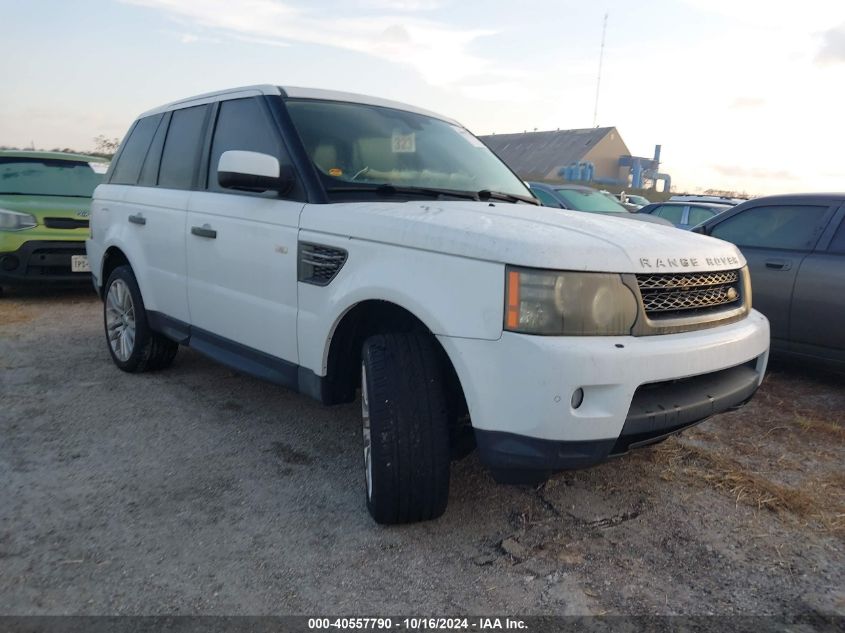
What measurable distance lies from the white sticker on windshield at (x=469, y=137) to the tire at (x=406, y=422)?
6.20 ft

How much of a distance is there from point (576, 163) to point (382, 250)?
44.7m

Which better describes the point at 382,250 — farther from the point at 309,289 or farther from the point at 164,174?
the point at 164,174

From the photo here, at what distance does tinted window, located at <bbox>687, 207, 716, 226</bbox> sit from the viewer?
400 inches

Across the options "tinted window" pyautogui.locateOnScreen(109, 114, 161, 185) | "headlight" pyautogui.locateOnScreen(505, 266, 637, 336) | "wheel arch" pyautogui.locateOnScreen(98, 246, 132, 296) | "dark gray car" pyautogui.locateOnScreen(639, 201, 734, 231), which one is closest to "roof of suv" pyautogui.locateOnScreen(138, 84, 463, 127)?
"tinted window" pyautogui.locateOnScreen(109, 114, 161, 185)

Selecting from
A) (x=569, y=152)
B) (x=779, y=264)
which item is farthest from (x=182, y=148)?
(x=569, y=152)

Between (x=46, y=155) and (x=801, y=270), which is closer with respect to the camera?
(x=801, y=270)

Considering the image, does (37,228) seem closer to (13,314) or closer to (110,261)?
(13,314)

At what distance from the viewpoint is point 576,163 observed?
148 feet

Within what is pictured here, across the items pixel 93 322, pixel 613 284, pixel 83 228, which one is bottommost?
pixel 93 322

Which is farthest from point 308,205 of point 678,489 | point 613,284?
point 678,489

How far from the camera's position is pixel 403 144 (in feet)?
12.1

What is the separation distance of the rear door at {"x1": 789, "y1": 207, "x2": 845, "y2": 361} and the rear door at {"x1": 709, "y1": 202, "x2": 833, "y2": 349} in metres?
0.06

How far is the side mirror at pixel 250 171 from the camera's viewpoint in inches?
122

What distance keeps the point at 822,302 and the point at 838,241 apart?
1.60 ft
